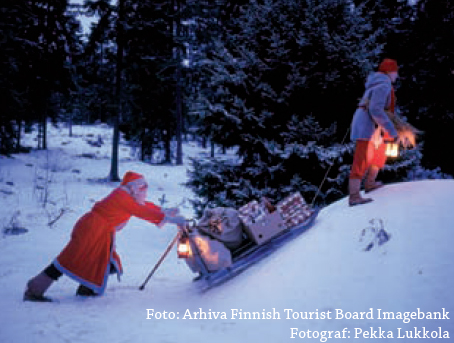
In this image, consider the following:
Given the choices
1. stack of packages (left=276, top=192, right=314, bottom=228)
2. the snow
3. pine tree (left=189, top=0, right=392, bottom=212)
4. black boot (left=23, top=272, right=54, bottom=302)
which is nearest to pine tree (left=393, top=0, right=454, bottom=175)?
pine tree (left=189, top=0, right=392, bottom=212)

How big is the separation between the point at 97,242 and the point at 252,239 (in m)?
2.00

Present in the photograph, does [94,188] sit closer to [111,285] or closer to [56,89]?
[56,89]

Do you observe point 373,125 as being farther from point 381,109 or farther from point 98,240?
point 98,240

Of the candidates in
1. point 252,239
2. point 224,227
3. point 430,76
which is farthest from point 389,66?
point 430,76

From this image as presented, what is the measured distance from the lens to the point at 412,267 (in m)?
3.68

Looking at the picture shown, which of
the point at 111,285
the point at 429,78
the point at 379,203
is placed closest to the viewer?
the point at 379,203

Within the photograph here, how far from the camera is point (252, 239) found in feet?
16.8

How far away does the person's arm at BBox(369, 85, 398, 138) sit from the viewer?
16.3 ft

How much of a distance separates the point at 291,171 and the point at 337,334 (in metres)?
4.88

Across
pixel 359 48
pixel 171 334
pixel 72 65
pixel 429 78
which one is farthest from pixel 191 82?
pixel 171 334

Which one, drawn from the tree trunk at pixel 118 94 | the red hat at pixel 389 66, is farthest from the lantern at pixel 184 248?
the tree trunk at pixel 118 94

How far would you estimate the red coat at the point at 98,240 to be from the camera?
4.60m

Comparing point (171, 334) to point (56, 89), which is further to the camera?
point (56, 89)

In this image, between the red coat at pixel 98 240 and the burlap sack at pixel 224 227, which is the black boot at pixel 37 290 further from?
the burlap sack at pixel 224 227
